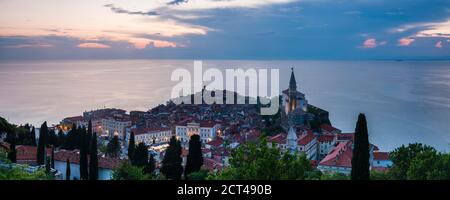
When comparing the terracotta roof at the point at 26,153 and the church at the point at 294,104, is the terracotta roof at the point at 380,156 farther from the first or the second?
the terracotta roof at the point at 26,153

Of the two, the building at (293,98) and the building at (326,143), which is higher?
the building at (293,98)

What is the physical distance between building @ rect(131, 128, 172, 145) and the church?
4480 millimetres

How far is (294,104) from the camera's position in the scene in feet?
55.6

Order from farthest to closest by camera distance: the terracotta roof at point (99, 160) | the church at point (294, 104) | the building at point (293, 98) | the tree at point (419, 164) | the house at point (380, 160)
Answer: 1. the building at point (293, 98)
2. the church at point (294, 104)
3. the house at point (380, 160)
4. the terracotta roof at point (99, 160)
5. the tree at point (419, 164)

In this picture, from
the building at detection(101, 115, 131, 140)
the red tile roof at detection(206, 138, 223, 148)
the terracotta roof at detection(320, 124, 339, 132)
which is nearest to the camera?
the red tile roof at detection(206, 138, 223, 148)

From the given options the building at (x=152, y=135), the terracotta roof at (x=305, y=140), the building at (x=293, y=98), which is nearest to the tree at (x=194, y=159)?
the terracotta roof at (x=305, y=140)

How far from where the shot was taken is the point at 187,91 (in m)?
11.0

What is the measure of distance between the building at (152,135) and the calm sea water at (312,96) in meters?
0.85

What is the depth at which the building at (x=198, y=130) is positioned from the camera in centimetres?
1308

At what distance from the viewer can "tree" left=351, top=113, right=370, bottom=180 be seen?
470 centimetres

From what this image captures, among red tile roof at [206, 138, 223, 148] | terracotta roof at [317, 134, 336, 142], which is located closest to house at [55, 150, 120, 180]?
red tile roof at [206, 138, 223, 148]

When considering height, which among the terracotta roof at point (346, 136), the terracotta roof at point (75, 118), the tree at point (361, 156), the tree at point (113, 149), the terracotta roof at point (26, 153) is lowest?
the tree at point (113, 149)

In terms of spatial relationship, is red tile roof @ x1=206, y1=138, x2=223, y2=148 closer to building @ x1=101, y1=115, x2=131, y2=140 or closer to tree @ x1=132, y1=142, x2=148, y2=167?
tree @ x1=132, y1=142, x2=148, y2=167
